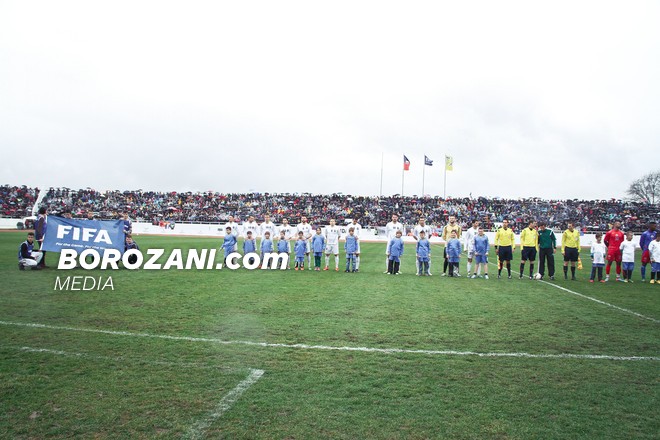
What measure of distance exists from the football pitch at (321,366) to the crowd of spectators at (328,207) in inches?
1528

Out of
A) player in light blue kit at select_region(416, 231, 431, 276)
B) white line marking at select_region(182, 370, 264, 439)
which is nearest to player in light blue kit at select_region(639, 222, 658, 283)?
player in light blue kit at select_region(416, 231, 431, 276)

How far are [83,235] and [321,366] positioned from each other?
12647 millimetres

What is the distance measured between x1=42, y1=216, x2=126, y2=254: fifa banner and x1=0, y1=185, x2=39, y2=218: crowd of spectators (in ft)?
122

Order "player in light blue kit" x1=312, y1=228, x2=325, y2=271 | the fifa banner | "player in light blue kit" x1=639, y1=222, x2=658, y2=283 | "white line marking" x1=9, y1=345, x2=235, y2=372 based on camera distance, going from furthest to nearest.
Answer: "player in light blue kit" x1=312, y1=228, x2=325, y2=271 < "player in light blue kit" x1=639, y1=222, x2=658, y2=283 < the fifa banner < "white line marking" x1=9, y1=345, x2=235, y2=372

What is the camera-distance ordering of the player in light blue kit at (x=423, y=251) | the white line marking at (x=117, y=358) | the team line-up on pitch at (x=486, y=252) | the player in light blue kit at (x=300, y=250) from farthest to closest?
the player in light blue kit at (x=300, y=250) → the player in light blue kit at (x=423, y=251) → the team line-up on pitch at (x=486, y=252) → the white line marking at (x=117, y=358)

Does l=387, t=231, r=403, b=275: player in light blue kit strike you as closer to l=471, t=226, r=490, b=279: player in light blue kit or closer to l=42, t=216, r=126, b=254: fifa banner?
l=471, t=226, r=490, b=279: player in light blue kit

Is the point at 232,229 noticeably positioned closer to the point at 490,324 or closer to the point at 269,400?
the point at 490,324

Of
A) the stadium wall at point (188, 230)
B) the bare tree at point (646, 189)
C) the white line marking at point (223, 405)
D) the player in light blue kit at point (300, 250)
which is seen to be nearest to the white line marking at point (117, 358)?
the white line marking at point (223, 405)

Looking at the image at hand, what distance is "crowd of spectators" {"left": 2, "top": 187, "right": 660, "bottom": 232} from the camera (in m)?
49.4

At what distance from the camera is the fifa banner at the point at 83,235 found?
47.9 feet

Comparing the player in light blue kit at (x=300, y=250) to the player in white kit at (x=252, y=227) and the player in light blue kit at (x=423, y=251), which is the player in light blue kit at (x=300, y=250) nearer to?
the player in white kit at (x=252, y=227)

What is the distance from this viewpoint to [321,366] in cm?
532

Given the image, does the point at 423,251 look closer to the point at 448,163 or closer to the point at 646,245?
the point at 646,245

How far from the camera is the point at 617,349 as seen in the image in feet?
20.9
